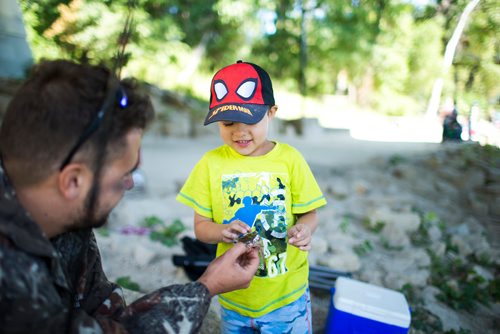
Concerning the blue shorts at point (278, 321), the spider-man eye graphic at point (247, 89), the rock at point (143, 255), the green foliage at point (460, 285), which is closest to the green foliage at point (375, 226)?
the green foliage at point (460, 285)

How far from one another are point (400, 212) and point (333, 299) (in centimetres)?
256

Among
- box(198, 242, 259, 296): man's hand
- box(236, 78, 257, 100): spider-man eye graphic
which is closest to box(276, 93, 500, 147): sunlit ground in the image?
box(236, 78, 257, 100): spider-man eye graphic

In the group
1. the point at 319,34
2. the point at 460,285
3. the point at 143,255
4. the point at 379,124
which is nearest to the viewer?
the point at 460,285

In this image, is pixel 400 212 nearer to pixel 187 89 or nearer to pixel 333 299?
pixel 333 299

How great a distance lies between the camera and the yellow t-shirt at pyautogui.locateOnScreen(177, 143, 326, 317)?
1.55m

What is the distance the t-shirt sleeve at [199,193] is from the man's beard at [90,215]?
544 millimetres

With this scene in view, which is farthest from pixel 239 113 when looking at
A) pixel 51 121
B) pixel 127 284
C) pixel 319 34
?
pixel 319 34

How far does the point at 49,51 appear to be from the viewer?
1590 mm

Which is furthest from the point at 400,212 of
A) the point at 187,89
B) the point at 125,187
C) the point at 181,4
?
the point at 187,89

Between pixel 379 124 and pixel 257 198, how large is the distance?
6757 millimetres

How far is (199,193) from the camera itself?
1616 millimetres

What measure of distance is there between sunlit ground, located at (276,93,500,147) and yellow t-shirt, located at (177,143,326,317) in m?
1.51

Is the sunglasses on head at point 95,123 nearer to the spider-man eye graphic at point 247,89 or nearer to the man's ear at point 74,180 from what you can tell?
the man's ear at point 74,180

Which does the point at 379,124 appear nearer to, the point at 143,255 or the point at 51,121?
the point at 143,255
